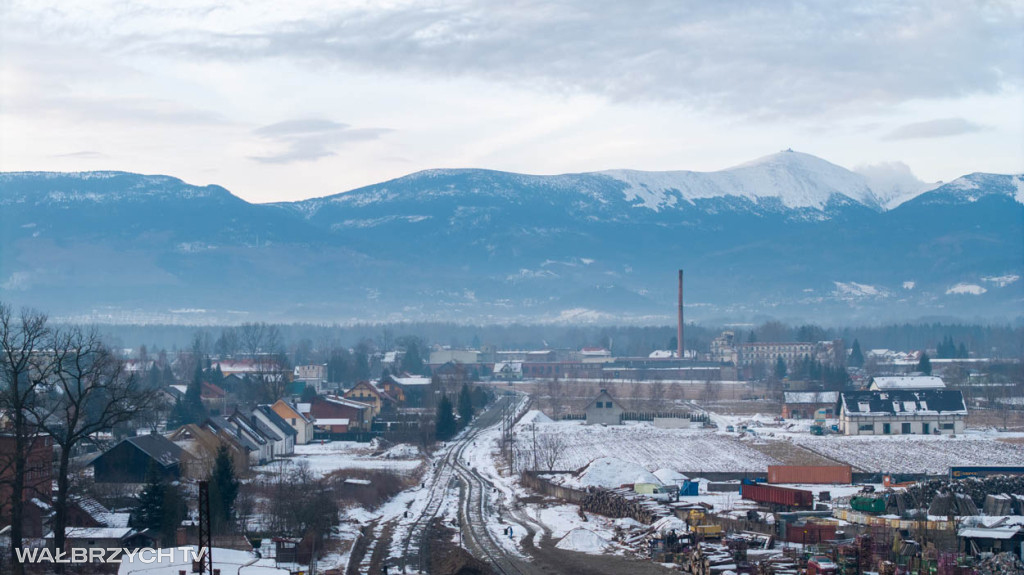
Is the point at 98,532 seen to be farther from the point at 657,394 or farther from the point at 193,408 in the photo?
the point at 657,394

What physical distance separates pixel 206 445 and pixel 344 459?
827cm

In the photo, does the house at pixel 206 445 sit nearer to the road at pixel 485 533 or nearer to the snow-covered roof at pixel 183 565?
the road at pixel 485 533

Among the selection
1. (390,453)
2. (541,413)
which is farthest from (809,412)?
(390,453)

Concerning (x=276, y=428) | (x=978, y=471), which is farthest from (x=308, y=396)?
(x=978, y=471)

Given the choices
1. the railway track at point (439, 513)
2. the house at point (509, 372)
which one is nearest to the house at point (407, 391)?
the railway track at point (439, 513)

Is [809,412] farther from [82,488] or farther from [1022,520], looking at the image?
[82,488]

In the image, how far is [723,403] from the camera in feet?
274

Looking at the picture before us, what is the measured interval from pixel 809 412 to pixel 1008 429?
1271 cm

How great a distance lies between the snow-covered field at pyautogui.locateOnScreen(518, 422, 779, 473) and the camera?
47031 mm

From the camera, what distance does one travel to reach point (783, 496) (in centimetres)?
3388

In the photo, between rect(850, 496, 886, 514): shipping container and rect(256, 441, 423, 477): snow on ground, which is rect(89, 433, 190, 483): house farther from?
rect(850, 496, 886, 514): shipping container

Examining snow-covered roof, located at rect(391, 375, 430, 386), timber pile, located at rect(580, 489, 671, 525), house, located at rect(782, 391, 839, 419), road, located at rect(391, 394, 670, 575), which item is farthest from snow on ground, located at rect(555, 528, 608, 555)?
snow-covered roof, located at rect(391, 375, 430, 386)

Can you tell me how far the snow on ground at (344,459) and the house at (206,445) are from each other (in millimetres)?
912

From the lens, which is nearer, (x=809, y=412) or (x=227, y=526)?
(x=227, y=526)
